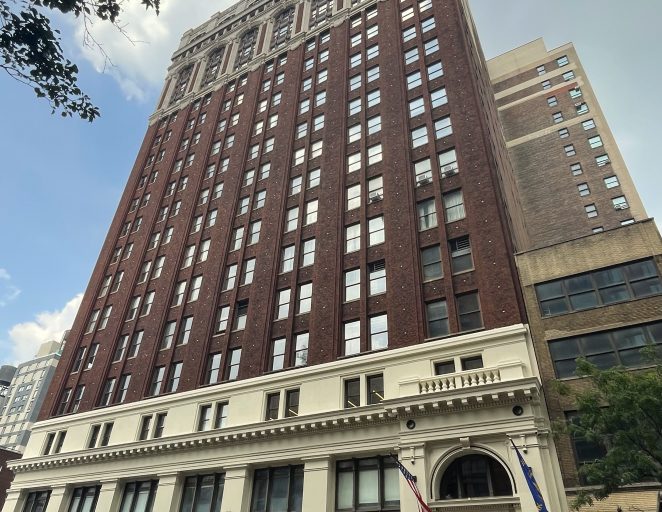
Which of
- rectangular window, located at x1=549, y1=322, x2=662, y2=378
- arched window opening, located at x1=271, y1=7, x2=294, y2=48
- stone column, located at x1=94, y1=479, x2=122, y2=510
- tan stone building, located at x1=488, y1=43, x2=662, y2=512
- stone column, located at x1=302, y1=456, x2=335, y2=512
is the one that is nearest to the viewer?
tan stone building, located at x1=488, y1=43, x2=662, y2=512

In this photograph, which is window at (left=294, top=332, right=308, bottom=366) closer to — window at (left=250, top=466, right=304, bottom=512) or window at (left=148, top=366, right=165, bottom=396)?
window at (left=250, top=466, right=304, bottom=512)

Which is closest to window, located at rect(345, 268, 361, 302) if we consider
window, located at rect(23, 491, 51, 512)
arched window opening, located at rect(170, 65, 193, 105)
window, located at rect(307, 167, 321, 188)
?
window, located at rect(307, 167, 321, 188)

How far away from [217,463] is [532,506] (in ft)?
58.0

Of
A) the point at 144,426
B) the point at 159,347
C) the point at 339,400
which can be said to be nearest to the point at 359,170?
the point at 339,400

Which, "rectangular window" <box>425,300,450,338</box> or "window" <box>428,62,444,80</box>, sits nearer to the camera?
"rectangular window" <box>425,300,450,338</box>

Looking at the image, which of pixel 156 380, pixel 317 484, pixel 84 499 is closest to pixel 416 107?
pixel 317 484

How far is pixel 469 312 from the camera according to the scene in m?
26.4

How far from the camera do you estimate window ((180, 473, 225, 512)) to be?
93.8ft

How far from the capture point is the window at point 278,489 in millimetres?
26094

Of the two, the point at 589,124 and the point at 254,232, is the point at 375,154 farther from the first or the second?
the point at 589,124

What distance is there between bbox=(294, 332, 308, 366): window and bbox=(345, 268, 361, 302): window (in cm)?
377

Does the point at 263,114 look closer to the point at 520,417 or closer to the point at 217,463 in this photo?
the point at 217,463

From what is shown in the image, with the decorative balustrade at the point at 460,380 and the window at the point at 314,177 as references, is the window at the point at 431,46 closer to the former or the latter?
the window at the point at 314,177

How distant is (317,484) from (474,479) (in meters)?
7.94
